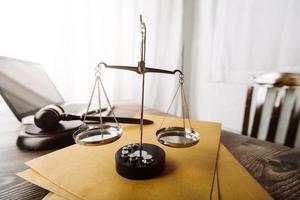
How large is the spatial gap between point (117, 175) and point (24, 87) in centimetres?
62

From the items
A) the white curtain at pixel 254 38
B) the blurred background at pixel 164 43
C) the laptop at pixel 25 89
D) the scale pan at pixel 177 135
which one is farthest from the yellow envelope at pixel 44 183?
the white curtain at pixel 254 38

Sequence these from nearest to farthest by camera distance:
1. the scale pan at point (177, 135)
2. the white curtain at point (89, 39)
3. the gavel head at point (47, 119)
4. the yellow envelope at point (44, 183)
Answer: the yellow envelope at point (44, 183) < the scale pan at point (177, 135) < the gavel head at point (47, 119) < the white curtain at point (89, 39)

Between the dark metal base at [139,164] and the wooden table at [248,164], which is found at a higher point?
the dark metal base at [139,164]

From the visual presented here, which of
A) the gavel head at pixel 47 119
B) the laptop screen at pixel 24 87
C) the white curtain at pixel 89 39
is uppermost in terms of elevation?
the white curtain at pixel 89 39

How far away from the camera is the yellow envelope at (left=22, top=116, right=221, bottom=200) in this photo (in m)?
0.42

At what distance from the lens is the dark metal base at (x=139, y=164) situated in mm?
459

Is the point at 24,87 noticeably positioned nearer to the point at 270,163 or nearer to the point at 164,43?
the point at 270,163

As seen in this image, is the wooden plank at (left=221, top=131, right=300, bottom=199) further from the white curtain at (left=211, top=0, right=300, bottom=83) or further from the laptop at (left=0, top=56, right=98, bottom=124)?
the white curtain at (left=211, top=0, right=300, bottom=83)

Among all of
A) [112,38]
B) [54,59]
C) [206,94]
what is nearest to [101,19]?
[112,38]

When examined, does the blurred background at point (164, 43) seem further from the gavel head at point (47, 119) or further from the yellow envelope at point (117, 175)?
the yellow envelope at point (117, 175)

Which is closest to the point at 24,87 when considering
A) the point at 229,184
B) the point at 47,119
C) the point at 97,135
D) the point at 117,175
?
the point at 47,119

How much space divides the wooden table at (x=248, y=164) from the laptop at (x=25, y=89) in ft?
0.28

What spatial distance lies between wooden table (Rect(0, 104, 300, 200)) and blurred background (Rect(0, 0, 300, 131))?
0.67 metres

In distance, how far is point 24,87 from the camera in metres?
0.87
